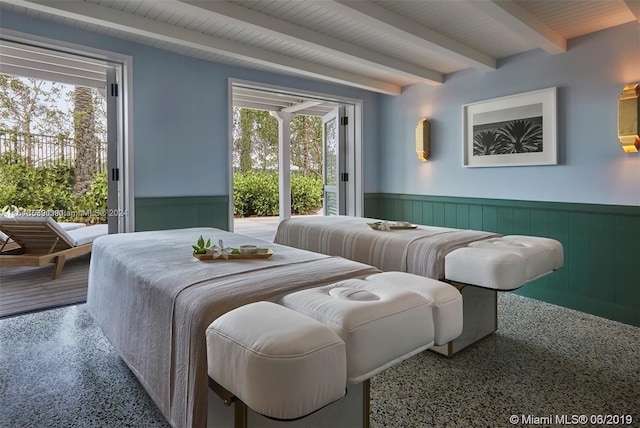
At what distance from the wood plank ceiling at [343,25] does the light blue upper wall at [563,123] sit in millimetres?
160

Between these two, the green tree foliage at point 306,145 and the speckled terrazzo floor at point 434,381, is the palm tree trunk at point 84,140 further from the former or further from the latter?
the green tree foliage at point 306,145

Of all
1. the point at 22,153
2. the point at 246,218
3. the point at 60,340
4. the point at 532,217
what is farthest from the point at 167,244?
the point at 246,218

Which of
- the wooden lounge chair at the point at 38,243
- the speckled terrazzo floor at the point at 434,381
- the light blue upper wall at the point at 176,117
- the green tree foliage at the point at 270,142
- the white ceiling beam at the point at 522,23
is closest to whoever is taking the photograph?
the speckled terrazzo floor at the point at 434,381

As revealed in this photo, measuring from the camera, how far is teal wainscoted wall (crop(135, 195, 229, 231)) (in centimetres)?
341

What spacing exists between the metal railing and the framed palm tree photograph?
4.04 m

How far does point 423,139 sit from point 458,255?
2.49 meters

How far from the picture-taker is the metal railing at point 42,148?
463cm

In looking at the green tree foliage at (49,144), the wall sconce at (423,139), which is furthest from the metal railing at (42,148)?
the wall sconce at (423,139)

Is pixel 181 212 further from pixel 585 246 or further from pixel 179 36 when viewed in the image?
pixel 585 246

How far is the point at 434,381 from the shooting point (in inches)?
79.9

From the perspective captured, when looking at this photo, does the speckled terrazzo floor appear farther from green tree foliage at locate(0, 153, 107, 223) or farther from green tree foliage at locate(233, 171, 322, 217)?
green tree foliage at locate(233, 171, 322, 217)

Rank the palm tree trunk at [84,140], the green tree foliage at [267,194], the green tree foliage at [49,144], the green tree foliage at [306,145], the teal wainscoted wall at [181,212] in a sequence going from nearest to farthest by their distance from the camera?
the teal wainscoted wall at [181,212] < the green tree foliage at [49,144] < the palm tree trunk at [84,140] < the green tree foliage at [267,194] < the green tree foliage at [306,145]

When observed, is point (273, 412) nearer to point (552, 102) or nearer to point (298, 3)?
point (298, 3)

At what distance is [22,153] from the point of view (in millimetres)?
4730
